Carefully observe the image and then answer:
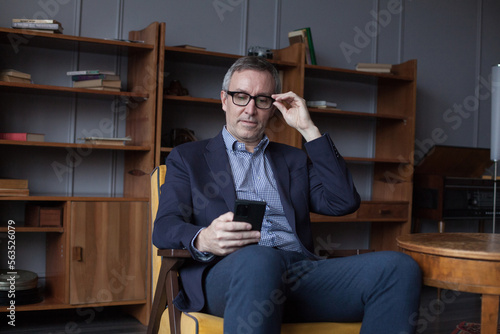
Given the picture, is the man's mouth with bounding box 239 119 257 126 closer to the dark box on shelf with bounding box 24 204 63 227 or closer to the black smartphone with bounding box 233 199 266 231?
the black smartphone with bounding box 233 199 266 231

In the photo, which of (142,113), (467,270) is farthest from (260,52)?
(467,270)

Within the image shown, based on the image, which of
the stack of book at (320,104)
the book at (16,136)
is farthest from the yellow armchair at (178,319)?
the stack of book at (320,104)

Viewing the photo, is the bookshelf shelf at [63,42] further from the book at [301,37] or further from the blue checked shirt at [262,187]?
the blue checked shirt at [262,187]

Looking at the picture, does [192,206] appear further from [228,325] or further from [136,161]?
[136,161]

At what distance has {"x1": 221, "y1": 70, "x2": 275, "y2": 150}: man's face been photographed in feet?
6.68

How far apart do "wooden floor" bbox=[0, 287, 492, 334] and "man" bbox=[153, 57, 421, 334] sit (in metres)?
1.55

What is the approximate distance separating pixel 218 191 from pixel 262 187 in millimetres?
188

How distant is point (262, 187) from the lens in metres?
2.04

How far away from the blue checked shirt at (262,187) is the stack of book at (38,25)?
5.24 feet

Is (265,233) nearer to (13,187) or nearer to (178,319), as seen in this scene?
(178,319)

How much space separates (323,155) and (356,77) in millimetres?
2617

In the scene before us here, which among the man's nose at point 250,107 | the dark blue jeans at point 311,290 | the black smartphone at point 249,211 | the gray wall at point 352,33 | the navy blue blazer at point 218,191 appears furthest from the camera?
the gray wall at point 352,33

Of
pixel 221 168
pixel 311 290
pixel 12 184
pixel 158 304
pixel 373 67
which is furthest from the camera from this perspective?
pixel 373 67

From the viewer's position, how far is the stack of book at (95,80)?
3.30 metres
